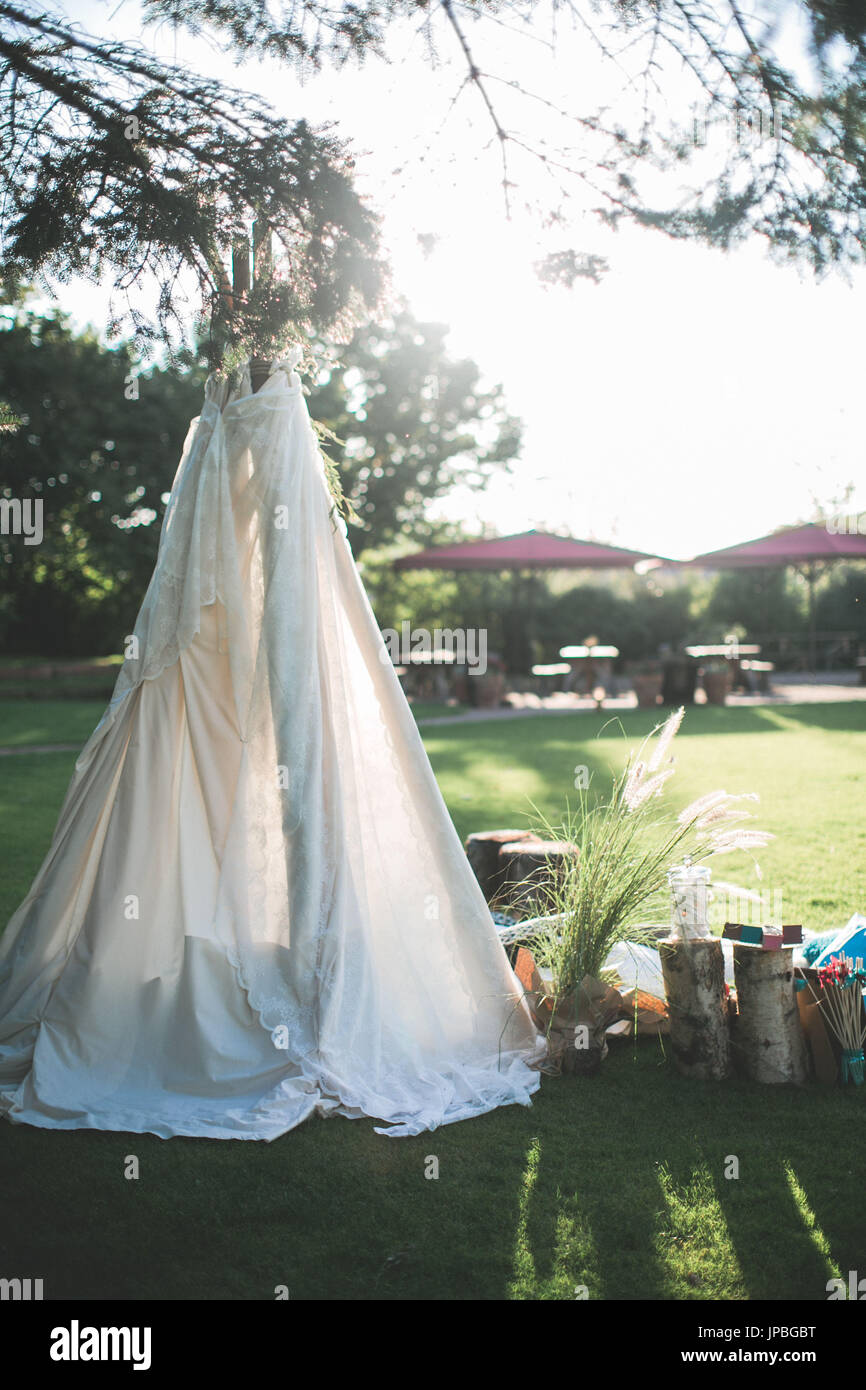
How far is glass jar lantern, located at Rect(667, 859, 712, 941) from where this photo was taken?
373cm

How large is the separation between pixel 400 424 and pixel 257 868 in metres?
20.0

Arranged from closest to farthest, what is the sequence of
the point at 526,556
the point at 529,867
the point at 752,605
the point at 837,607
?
the point at 529,867 < the point at 526,556 < the point at 837,607 < the point at 752,605

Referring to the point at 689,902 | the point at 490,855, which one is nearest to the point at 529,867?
the point at 490,855

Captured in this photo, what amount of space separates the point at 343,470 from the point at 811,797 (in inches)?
607

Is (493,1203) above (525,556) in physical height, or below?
below

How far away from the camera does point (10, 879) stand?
6418 mm

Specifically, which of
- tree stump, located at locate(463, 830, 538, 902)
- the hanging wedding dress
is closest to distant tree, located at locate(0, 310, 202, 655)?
tree stump, located at locate(463, 830, 538, 902)

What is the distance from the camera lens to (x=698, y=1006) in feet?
12.0

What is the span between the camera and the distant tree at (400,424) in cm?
2222

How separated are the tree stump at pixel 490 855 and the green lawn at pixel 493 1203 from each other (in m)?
1.53

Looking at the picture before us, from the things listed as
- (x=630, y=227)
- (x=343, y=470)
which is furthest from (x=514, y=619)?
(x=630, y=227)

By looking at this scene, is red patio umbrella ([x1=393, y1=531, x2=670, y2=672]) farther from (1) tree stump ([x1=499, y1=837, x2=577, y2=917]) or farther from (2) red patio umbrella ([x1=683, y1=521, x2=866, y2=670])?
(1) tree stump ([x1=499, y1=837, x2=577, y2=917])

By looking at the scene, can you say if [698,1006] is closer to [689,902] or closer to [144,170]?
[689,902]
